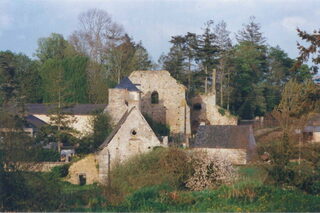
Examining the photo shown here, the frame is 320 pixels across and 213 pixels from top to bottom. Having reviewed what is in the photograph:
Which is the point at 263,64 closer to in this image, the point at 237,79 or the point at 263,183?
the point at 237,79

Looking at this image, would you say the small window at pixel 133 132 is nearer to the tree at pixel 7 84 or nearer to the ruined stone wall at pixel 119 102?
the ruined stone wall at pixel 119 102

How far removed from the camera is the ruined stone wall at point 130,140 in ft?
101

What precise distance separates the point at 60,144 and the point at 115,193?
50.0 feet

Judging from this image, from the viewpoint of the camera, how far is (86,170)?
31.1 metres

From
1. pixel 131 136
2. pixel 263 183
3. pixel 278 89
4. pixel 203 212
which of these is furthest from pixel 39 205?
pixel 278 89

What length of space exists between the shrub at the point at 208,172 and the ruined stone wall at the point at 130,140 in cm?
690

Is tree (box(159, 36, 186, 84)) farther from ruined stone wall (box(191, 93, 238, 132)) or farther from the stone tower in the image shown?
the stone tower

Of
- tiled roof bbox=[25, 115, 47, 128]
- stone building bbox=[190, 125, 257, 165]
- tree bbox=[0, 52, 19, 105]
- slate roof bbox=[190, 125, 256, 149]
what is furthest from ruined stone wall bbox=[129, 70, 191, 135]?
tree bbox=[0, 52, 19, 105]

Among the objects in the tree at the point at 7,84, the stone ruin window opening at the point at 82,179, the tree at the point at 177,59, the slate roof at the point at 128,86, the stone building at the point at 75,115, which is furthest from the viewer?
the tree at the point at 177,59

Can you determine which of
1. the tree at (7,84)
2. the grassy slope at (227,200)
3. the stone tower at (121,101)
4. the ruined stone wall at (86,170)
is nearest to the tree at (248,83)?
the stone tower at (121,101)

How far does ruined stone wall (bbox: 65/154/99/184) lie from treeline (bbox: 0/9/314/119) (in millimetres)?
9347

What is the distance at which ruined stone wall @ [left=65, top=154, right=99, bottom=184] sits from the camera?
101 ft

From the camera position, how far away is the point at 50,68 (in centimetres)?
4859

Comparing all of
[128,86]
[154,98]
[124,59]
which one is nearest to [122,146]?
[128,86]
